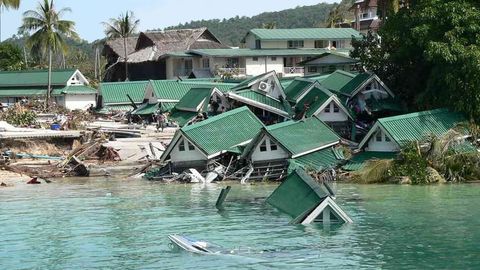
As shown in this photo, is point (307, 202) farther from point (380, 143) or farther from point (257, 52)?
point (257, 52)

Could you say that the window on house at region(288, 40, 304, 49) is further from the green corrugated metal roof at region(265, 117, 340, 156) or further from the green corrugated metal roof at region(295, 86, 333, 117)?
the green corrugated metal roof at region(265, 117, 340, 156)

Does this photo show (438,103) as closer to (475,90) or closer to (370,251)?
(475,90)

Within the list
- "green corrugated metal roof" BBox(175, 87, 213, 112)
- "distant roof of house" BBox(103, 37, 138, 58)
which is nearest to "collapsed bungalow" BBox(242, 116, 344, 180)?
"green corrugated metal roof" BBox(175, 87, 213, 112)

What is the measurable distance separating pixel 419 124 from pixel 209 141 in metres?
10.9

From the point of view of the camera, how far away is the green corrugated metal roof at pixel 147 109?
209ft

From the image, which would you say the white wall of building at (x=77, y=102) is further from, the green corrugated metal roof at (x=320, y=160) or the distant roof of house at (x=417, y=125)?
the distant roof of house at (x=417, y=125)

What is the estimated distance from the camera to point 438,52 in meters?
42.4

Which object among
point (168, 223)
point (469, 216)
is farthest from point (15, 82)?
point (469, 216)

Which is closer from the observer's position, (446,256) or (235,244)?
(446,256)

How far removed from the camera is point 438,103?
4447 centimetres

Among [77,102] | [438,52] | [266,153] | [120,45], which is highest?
[120,45]

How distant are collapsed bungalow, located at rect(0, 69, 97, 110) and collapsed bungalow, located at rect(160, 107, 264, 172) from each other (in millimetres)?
35804

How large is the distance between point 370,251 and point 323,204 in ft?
13.5

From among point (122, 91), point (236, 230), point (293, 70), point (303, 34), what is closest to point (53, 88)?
point (122, 91)
